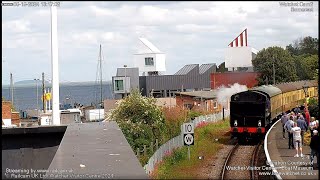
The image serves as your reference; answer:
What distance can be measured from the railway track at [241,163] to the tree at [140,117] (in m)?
4.02

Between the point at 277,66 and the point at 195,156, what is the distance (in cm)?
3815

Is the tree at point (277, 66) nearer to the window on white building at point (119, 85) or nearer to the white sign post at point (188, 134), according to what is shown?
the window on white building at point (119, 85)

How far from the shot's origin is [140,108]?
Answer: 28812 millimetres

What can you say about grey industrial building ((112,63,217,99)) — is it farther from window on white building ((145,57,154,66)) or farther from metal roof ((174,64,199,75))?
window on white building ((145,57,154,66))

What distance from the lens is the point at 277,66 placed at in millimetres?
58688

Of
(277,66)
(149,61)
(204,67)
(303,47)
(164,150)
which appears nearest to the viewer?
(164,150)

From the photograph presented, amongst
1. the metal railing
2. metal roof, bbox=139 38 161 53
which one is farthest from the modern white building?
the metal railing

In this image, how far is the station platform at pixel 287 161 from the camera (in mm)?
13062

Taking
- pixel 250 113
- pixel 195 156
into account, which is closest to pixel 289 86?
pixel 250 113

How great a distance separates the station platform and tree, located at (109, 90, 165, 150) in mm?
5593

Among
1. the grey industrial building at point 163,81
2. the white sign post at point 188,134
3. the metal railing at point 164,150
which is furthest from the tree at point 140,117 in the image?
the grey industrial building at point 163,81

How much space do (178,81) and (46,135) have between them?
167ft

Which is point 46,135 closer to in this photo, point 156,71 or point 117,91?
point 117,91

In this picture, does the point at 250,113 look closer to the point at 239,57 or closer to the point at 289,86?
the point at 289,86
